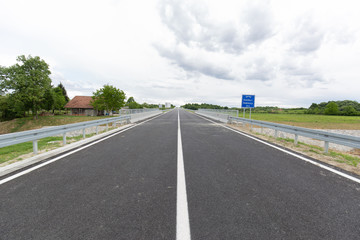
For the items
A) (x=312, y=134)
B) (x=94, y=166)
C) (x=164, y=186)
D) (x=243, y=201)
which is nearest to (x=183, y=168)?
(x=164, y=186)

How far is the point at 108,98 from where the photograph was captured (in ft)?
153

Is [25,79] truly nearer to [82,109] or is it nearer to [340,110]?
[82,109]

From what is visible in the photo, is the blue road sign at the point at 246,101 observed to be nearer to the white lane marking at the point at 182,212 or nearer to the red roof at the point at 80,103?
the white lane marking at the point at 182,212

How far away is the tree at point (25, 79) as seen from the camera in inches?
1228

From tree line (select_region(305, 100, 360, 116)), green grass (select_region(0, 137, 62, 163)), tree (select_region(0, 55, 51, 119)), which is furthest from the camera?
tree line (select_region(305, 100, 360, 116))

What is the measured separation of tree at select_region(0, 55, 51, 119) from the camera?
31188mm

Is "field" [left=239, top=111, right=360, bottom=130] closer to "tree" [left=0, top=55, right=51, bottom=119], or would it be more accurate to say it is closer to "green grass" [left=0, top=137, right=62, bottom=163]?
"green grass" [left=0, top=137, right=62, bottom=163]

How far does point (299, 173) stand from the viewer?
153 inches

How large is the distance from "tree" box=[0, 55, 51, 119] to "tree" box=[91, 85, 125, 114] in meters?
14.2

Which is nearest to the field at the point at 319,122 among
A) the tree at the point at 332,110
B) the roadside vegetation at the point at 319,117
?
the roadside vegetation at the point at 319,117

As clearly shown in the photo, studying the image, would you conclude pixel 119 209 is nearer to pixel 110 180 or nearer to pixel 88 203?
pixel 88 203

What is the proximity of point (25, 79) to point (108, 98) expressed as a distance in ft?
60.2

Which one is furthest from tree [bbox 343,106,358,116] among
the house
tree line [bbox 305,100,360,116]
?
the house

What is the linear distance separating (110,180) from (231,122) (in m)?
15.5
